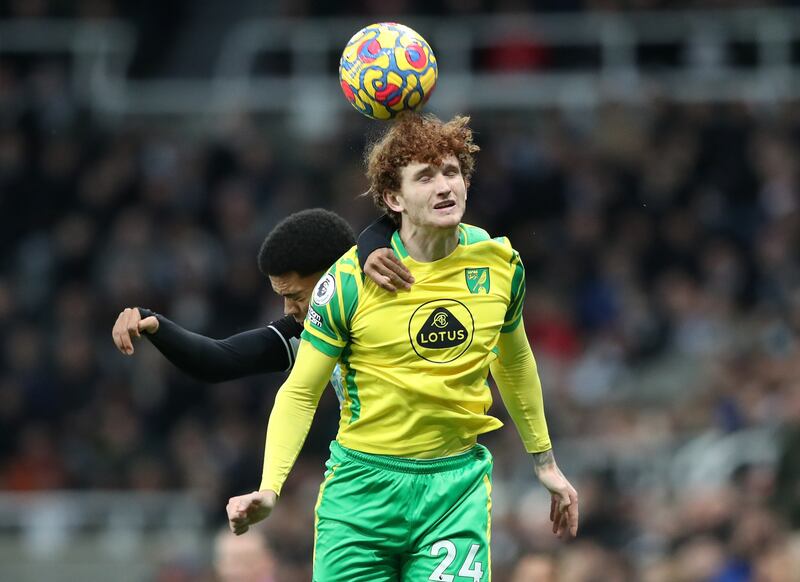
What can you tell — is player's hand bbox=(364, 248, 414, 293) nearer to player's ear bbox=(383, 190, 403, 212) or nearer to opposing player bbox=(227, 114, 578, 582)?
opposing player bbox=(227, 114, 578, 582)

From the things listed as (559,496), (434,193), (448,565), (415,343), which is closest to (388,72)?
(434,193)

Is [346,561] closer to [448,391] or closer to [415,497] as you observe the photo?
[415,497]

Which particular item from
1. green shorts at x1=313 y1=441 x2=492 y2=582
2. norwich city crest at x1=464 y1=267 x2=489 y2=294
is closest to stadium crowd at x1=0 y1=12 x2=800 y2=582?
green shorts at x1=313 y1=441 x2=492 y2=582

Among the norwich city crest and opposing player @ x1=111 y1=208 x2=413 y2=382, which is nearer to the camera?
the norwich city crest

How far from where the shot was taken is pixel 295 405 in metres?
6.08

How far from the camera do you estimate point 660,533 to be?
11336 mm

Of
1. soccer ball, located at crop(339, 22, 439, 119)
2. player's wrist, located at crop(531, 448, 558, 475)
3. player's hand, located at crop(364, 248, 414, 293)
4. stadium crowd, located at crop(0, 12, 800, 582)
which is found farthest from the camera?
stadium crowd, located at crop(0, 12, 800, 582)

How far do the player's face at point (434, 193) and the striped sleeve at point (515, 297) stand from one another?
38 cm

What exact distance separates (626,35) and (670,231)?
10.9 ft

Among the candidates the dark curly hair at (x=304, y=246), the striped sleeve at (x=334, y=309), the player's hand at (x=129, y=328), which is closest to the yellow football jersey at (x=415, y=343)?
the striped sleeve at (x=334, y=309)

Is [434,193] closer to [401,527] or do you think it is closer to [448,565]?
[401,527]

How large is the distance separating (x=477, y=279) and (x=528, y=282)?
29.6 feet

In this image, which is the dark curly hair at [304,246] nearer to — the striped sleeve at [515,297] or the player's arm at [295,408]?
the player's arm at [295,408]

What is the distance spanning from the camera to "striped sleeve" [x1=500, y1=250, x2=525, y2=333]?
6270mm
